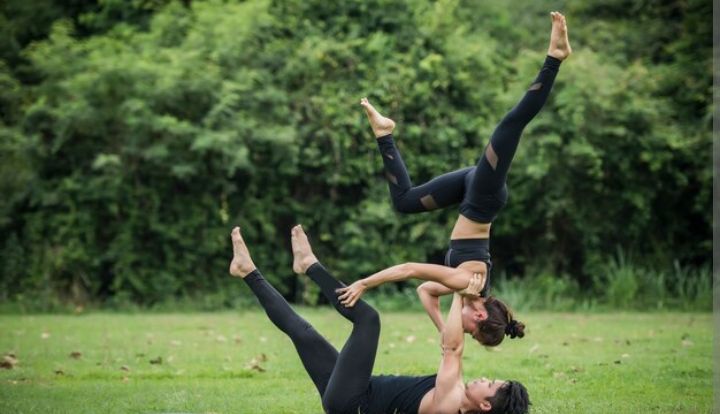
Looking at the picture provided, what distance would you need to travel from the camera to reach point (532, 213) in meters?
14.2

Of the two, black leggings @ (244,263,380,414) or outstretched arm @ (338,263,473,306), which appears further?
outstretched arm @ (338,263,473,306)

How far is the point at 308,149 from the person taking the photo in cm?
1359

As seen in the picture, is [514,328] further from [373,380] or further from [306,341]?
[306,341]

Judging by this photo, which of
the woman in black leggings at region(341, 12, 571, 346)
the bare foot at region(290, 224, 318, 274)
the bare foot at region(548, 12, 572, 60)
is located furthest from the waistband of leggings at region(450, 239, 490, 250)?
the bare foot at region(548, 12, 572, 60)

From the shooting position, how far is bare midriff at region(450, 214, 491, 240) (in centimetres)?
562

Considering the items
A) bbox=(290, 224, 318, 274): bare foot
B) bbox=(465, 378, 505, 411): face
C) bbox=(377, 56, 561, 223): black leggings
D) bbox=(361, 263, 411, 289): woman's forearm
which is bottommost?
bbox=(290, 224, 318, 274): bare foot

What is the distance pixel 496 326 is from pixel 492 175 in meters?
0.89

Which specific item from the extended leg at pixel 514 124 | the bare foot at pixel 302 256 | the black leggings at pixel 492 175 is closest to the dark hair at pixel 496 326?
the black leggings at pixel 492 175

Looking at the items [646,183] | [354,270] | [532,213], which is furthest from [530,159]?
[354,270]

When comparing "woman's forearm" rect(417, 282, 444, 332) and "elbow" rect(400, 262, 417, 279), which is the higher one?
"elbow" rect(400, 262, 417, 279)

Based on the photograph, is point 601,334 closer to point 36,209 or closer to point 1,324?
point 1,324

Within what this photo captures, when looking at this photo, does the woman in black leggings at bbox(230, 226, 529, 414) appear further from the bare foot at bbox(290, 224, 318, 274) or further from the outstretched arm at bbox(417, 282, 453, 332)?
the outstretched arm at bbox(417, 282, 453, 332)

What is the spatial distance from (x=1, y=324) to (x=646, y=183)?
9.26 metres

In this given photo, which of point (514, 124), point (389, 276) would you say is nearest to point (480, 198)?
point (514, 124)
